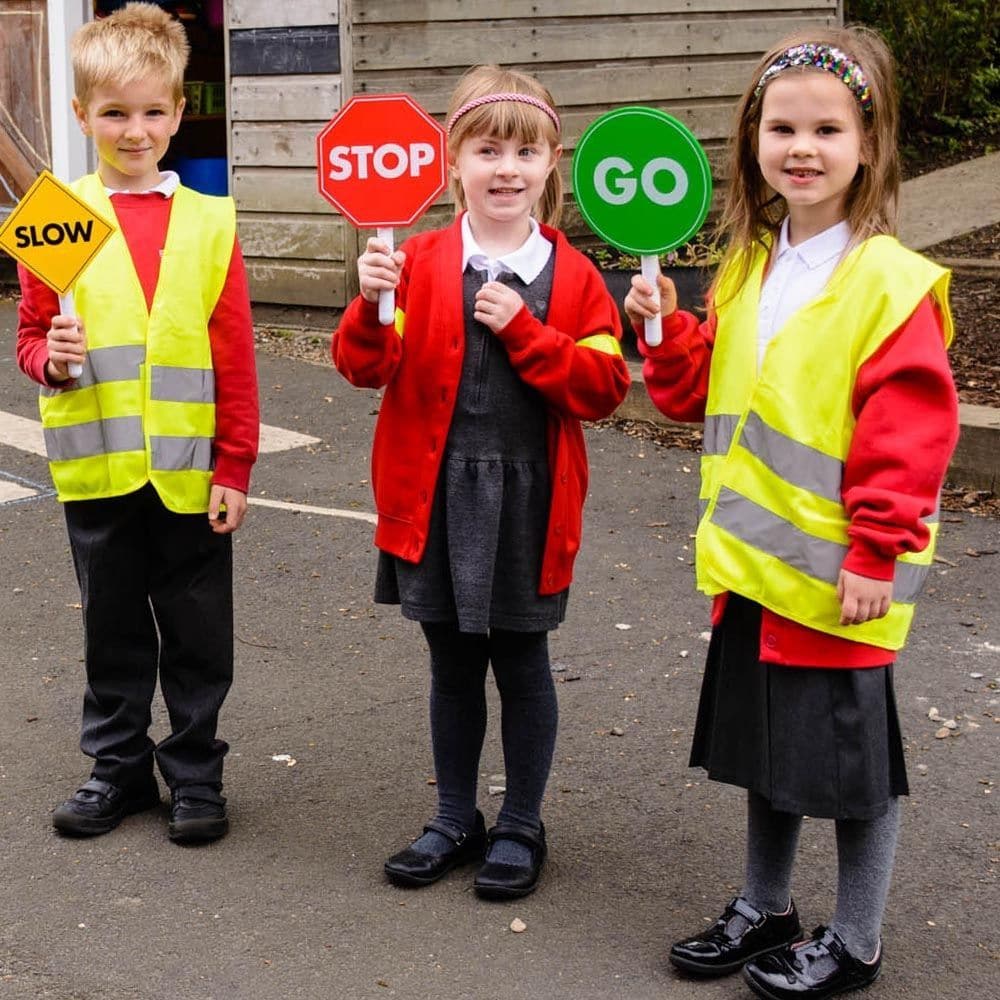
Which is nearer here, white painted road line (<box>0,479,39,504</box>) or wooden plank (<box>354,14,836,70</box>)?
white painted road line (<box>0,479,39,504</box>)

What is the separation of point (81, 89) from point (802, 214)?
5.25 feet

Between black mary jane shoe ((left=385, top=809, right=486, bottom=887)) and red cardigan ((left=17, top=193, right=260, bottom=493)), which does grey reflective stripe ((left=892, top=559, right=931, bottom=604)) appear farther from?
red cardigan ((left=17, top=193, right=260, bottom=493))

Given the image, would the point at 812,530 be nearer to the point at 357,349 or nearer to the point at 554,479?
the point at 554,479

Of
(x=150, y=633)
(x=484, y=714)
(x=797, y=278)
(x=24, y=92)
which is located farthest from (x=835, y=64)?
(x=24, y=92)

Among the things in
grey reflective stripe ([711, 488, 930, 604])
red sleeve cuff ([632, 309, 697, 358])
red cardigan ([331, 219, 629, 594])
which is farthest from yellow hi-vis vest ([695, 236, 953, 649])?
red cardigan ([331, 219, 629, 594])

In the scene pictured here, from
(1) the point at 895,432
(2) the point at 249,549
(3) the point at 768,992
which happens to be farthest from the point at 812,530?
(2) the point at 249,549

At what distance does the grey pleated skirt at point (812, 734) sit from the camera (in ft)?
10.0

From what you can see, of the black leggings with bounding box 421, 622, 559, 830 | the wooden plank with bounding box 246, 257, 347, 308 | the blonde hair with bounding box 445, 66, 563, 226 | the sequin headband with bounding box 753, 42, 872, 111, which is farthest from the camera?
the wooden plank with bounding box 246, 257, 347, 308

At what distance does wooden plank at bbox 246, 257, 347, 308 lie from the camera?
31.9ft

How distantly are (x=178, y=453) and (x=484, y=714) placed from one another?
2.90 ft

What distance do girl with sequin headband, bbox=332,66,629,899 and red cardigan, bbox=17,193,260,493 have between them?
36 centimetres

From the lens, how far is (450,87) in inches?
378

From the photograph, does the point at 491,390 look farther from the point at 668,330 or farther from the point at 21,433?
the point at 21,433

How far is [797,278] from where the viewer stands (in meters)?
3.09
